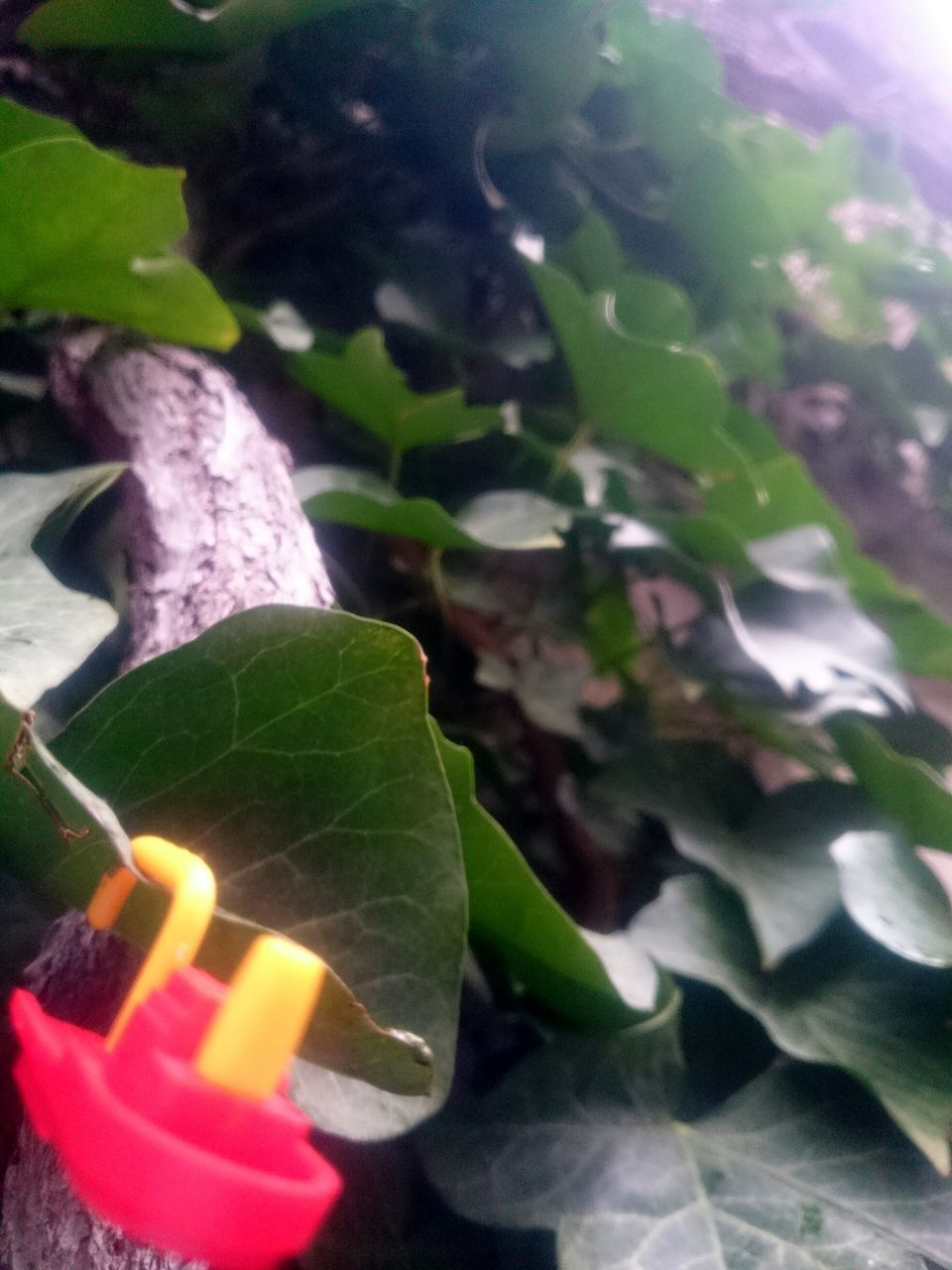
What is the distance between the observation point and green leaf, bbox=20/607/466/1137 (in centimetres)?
→ 29

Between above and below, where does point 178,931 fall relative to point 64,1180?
above

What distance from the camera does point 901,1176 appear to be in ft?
1.29

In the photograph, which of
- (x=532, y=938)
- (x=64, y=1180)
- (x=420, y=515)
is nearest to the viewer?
(x=64, y=1180)

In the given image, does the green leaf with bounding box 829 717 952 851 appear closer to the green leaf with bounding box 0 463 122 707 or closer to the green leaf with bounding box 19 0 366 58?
the green leaf with bounding box 0 463 122 707

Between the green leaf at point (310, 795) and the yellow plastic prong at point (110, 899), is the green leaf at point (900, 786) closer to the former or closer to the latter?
the green leaf at point (310, 795)

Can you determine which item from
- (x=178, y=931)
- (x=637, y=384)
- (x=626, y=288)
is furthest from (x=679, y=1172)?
(x=626, y=288)

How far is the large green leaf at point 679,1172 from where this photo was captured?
14.5 inches

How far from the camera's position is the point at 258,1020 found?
0.16 meters

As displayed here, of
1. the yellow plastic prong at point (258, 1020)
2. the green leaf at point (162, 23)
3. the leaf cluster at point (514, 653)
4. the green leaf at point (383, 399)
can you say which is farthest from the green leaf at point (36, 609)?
the green leaf at point (162, 23)

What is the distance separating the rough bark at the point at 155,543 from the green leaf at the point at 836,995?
27 cm

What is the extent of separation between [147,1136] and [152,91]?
2.29 feet

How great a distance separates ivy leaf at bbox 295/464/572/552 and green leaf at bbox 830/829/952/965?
242 millimetres

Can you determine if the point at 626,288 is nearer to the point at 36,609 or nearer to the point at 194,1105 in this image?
the point at 36,609

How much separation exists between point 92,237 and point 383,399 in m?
0.21
